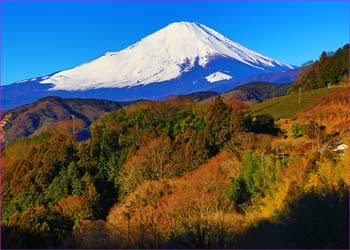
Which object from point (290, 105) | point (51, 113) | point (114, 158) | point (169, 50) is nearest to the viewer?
point (114, 158)

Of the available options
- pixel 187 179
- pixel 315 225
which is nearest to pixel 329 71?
pixel 187 179

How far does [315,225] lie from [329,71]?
107 feet

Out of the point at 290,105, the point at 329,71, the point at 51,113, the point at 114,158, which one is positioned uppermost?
the point at 51,113

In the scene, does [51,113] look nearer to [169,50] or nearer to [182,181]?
[182,181]

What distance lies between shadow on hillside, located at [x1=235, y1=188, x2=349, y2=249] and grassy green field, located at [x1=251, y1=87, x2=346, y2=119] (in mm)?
23187

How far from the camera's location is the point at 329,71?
39.8m

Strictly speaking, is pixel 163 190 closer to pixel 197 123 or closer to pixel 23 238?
pixel 23 238

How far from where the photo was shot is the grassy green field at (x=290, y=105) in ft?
111

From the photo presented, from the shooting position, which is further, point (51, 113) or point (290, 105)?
point (51, 113)

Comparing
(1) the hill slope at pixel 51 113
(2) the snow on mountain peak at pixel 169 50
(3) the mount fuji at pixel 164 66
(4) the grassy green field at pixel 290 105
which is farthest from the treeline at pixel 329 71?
(3) the mount fuji at pixel 164 66

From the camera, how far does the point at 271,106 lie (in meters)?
37.7

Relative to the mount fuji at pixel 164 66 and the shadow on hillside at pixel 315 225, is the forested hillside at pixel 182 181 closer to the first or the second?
the shadow on hillside at pixel 315 225

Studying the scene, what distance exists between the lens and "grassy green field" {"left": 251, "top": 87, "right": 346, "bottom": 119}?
111 feet

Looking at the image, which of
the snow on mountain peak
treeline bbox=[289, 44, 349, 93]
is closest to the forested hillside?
treeline bbox=[289, 44, 349, 93]
